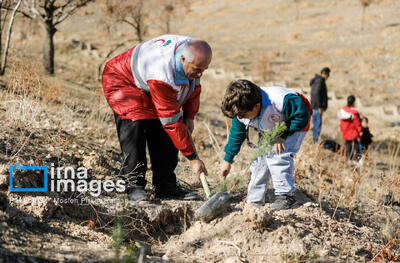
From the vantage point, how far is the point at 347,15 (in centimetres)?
2977

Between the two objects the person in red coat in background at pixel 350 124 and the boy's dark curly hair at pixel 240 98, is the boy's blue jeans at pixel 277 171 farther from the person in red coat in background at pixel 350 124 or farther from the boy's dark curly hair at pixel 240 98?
the person in red coat in background at pixel 350 124

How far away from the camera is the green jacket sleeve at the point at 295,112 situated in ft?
10.5

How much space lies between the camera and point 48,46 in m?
8.92

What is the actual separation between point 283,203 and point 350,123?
467cm

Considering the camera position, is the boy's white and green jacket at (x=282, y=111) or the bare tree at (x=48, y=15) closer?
Answer: the boy's white and green jacket at (x=282, y=111)

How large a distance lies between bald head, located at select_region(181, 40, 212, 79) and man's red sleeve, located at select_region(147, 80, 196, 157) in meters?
0.22

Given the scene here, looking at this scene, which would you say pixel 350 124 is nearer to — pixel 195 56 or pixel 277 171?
pixel 277 171

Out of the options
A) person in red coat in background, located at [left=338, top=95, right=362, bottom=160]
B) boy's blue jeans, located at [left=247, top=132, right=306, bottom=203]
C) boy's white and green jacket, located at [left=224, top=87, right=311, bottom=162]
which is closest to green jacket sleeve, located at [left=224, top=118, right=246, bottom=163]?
boy's white and green jacket, located at [left=224, top=87, right=311, bottom=162]

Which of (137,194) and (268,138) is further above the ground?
(268,138)

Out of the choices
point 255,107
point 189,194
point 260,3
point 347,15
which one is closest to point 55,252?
point 189,194

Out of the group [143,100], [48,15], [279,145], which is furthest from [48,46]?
[279,145]

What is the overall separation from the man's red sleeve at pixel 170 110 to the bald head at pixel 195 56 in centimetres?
22

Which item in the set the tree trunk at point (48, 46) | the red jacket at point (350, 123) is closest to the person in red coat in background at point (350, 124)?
the red jacket at point (350, 123)

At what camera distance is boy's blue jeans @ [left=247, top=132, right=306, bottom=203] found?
3.37 meters
